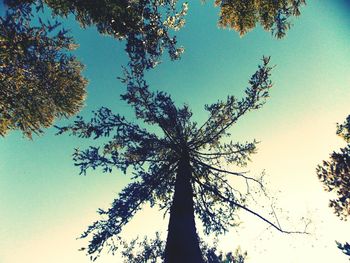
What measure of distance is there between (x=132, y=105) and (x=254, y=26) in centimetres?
559

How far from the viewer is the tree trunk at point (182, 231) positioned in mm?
5926

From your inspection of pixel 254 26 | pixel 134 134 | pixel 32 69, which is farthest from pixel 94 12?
pixel 254 26

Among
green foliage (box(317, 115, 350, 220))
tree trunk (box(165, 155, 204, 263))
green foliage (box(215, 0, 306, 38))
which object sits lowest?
tree trunk (box(165, 155, 204, 263))

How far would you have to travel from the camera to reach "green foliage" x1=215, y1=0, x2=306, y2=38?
299 inches

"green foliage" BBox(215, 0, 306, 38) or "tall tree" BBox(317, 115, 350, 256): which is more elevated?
"green foliage" BBox(215, 0, 306, 38)

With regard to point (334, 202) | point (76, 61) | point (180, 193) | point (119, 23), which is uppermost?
point (76, 61)

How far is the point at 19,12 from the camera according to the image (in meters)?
6.75

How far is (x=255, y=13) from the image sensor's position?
26.9 ft

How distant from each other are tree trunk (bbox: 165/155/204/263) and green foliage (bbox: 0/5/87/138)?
6440 millimetres

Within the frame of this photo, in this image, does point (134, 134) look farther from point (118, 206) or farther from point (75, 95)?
point (75, 95)

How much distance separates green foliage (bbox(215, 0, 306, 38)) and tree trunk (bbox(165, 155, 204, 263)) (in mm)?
5414

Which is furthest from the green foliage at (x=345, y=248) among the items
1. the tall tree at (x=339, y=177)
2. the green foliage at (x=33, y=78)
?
the green foliage at (x=33, y=78)

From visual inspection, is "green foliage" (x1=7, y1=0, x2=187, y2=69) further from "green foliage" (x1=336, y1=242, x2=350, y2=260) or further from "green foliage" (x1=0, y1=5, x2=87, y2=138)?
"green foliage" (x1=336, y1=242, x2=350, y2=260)

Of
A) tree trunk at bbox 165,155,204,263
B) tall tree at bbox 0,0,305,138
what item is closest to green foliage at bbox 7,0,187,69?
tall tree at bbox 0,0,305,138
